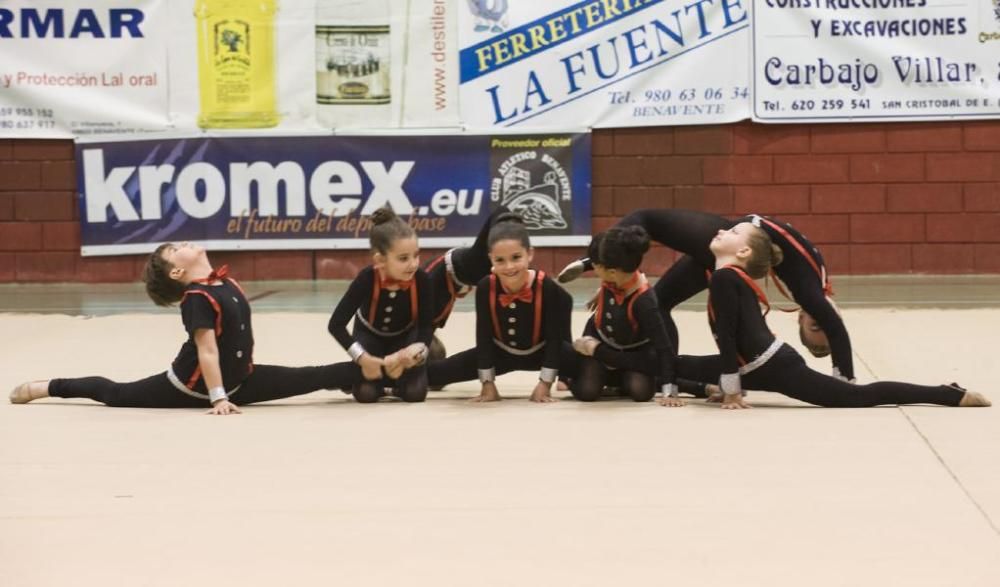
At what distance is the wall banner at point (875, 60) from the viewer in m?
10.0

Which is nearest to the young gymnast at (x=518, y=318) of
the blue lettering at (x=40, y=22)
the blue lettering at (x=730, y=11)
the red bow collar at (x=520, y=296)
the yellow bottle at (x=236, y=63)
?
the red bow collar at (x=520, y=296)

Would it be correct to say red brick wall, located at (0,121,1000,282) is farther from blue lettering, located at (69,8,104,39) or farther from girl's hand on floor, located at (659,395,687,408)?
girl's hand on floor, located at (659,395,687,408)

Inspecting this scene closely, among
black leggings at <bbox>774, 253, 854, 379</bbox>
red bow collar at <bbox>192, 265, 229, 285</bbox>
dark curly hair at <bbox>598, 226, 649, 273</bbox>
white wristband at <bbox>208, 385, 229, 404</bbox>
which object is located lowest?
white wristband at <bbox>208, 385, 229, 404</bbox>

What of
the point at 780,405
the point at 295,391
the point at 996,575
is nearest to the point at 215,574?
the point at 996,575

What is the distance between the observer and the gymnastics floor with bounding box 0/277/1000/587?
301 cm

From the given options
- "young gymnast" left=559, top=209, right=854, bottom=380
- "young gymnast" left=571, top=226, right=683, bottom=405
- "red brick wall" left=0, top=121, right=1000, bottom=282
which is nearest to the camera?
"young gymnast" left=571, top=226, right=683, bottom=405

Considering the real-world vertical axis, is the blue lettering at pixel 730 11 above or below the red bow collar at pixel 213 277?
above

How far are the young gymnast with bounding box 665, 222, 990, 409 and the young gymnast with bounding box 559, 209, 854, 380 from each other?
350 mm

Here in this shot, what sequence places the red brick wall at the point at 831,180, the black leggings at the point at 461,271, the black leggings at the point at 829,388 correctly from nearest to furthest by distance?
the black leggings at the point at 829,388, the black leggings at the point at 461,271, the red brick wall at the point at 831,180

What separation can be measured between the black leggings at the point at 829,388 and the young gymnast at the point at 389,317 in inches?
51.0

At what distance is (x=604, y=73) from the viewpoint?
10.3 meters

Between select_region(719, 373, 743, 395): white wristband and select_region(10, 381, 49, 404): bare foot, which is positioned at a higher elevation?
select_region(719, 373, 743, 395): white wristband

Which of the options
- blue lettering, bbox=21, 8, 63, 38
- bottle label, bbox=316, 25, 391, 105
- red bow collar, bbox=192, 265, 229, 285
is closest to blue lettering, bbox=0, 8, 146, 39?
blue lettering, bbox=21, 8, 63, 38

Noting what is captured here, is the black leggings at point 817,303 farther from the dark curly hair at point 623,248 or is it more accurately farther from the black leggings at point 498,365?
the black leggings at point 498,365
